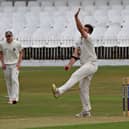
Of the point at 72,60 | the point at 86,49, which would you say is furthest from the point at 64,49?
the point at 72,60

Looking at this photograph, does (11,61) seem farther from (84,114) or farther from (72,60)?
(84,114)

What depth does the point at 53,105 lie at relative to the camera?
773 inches

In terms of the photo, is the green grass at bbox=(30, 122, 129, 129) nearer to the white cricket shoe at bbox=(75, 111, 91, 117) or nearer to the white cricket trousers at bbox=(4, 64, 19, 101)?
the white cricket shoe at bbox=(75, 111, 91, 117)

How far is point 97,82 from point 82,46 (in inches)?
473

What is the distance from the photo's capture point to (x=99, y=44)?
42.3 m

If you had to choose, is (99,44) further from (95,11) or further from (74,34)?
(95,11)

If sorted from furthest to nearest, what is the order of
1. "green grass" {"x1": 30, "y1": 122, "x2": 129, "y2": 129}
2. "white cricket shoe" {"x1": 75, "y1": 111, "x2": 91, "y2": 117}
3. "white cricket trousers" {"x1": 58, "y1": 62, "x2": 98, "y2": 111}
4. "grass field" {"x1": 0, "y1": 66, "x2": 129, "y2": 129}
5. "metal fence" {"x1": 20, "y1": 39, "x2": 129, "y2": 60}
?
"metal fence" {"x1": 20, "y1": 39, "x2": 129, "y2": 60} < "white cricket shoe" {"x1": 75, "y1": 111, "x2": 91, "y2": 117} < "white cricket trousers" {"x1": 58, "y1": 62, "x2": 98, "y2": 111} < "grass field" {"x1": 0, "y1": 66, "x2": 129, "y2": 129} < "green grass" {"x1": 30, "y1": 122, "x2": 129, "y2": 129}

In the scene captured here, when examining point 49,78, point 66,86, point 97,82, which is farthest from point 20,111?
point 49,78

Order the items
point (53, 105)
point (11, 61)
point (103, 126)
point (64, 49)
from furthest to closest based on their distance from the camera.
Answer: point (64, 49) < point (53, 105) < point (11, 61) < point (103, 126)

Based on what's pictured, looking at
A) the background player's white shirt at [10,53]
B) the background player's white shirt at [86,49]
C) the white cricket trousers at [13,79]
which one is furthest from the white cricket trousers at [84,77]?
the background player's white shirt at [10,53]

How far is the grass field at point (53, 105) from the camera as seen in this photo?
14.7 metres

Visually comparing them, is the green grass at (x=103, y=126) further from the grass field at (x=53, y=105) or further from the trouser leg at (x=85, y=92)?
the trouser leg at (x=85, y=92)

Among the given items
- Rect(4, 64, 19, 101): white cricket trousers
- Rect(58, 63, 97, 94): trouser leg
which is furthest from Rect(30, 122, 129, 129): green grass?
Rect(4, 64, 19, 101): white cricket trousers

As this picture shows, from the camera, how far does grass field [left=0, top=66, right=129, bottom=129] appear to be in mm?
14734
